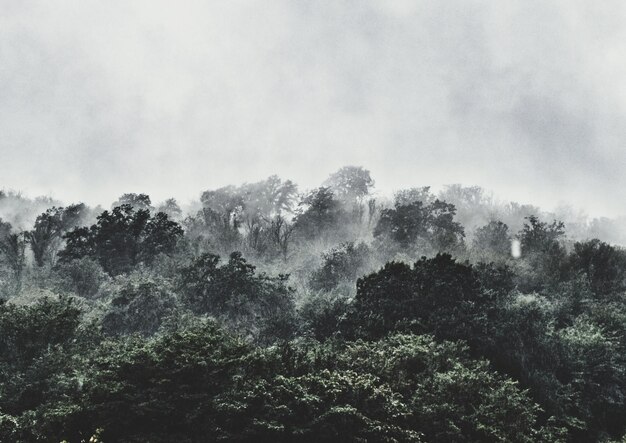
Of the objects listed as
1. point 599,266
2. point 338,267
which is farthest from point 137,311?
point 599,266

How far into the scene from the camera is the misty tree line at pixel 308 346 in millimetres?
18797

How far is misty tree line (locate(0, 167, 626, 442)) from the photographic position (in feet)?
61.7

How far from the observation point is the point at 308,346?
2691cm

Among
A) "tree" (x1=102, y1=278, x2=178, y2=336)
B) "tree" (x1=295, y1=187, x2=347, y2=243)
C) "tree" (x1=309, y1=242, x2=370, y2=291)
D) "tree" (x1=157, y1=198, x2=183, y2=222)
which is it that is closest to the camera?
"tree" (x1=102, y1=278, x2=178, y2=336)

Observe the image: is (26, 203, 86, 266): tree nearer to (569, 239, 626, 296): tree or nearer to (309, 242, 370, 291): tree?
(309, 242, 370, 291): tree

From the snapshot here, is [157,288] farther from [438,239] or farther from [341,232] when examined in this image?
[341,232]

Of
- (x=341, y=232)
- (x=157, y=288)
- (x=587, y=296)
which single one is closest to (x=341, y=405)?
(x=157, y=288)

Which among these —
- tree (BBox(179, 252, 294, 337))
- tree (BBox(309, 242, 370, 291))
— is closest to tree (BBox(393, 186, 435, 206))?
tree (BBox(309, 242, 370, 291))

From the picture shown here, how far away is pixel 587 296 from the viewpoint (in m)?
40.0

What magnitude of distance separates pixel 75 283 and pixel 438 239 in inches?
1555

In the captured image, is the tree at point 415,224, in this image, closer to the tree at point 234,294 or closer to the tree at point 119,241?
the tree at point 234,294

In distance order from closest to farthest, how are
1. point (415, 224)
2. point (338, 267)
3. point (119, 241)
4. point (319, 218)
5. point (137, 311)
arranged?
1. point (137, 311)
2. point (119, 241)
3. point (338, 267)
4. point (415, 224)
5. point (319, 218)

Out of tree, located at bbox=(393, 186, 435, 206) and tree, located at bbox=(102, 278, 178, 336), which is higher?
tree, located at bbox=(393, 186, 435, 206)

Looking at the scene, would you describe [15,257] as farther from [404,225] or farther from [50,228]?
[404,225]
